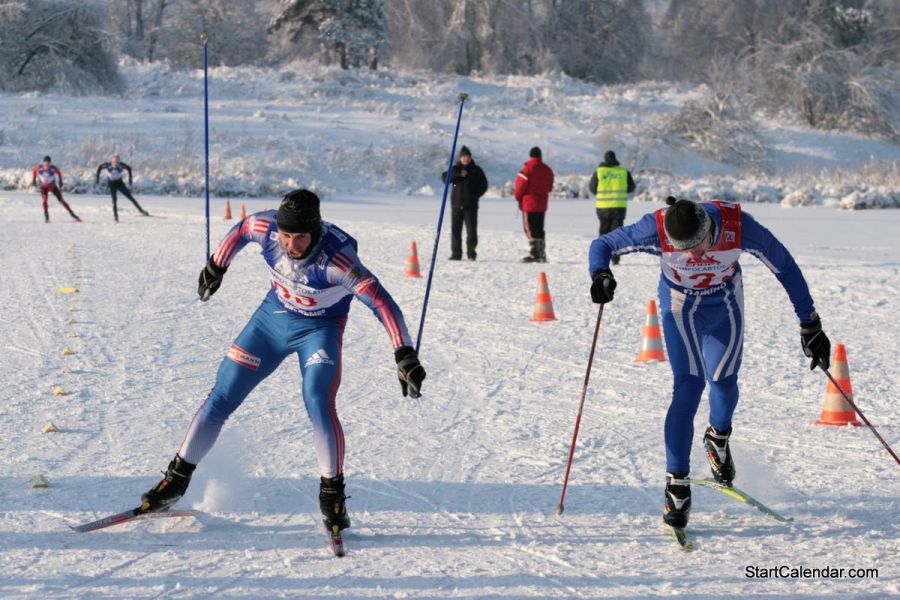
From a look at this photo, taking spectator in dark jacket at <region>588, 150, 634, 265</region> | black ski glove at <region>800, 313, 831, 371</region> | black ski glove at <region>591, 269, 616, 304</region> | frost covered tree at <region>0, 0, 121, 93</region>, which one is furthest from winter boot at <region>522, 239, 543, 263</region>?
frost covered tree at <region>0, 0, 121, 93</region>

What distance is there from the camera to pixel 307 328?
5219 millimetres

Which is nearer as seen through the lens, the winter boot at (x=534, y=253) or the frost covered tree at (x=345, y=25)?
the winter boot at (x=534, y=253)

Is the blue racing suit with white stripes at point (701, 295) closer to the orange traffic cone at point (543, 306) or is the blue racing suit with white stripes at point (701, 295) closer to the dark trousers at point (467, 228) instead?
the orange traffic cone at point (543, 306)

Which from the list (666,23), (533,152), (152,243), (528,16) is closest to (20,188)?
(152,243)

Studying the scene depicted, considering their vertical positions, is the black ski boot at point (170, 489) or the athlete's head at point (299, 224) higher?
the athlete's head at point (299, 224)

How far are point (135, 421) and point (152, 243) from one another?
38.5 feet

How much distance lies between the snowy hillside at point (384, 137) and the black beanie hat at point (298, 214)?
24.7m

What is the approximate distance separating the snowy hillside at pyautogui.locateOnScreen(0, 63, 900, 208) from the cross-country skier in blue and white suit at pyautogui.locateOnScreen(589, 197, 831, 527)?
77.5 ft

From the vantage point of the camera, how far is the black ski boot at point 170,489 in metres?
5.22

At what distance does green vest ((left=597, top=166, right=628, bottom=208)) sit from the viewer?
15.2 meters

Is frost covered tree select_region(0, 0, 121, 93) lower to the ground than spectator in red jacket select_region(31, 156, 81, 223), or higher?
higher

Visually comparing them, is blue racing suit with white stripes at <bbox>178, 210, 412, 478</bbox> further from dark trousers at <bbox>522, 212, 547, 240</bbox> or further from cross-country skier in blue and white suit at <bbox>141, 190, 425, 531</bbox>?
dark trousers at <bbox>522, 212, 547, 240</bbox>

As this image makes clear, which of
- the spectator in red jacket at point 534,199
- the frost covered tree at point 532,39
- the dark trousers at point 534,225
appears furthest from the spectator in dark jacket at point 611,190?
the frost covered tree at point 532,39

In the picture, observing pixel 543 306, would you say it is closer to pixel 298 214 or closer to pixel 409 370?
pixel 409 370
